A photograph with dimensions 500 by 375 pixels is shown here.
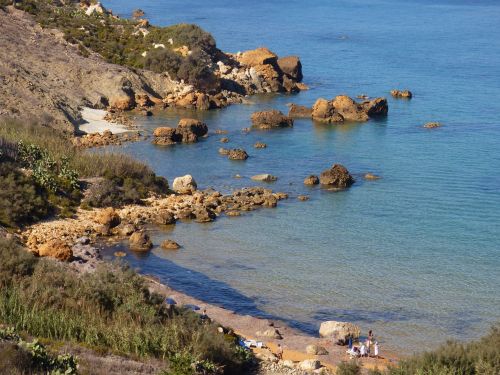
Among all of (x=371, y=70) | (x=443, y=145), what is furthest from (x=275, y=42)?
(x=443, y=145)

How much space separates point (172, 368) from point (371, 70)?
81.6m

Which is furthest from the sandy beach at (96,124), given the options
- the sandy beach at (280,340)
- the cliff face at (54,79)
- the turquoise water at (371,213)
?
the sandy beach at (280,340)

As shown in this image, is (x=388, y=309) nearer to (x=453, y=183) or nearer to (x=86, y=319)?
(x=86, y=319)

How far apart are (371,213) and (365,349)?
21.2 meters

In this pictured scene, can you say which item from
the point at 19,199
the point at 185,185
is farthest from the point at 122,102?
the point at 19,199

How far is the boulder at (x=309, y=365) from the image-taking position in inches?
1069

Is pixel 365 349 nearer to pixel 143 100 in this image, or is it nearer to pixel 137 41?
pixel 143 100

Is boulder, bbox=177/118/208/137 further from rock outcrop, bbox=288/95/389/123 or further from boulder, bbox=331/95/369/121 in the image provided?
boulder, bbox=331/95/369/121

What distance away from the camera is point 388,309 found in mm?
→ 35781

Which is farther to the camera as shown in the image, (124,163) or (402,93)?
(402,93)

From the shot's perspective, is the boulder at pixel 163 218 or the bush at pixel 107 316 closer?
the bush at pixel 107 316

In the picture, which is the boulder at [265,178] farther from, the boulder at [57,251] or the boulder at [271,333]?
the boulder at [271,333]

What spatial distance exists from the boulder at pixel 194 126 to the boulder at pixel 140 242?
2722 cm

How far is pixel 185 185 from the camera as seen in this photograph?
5356cm
